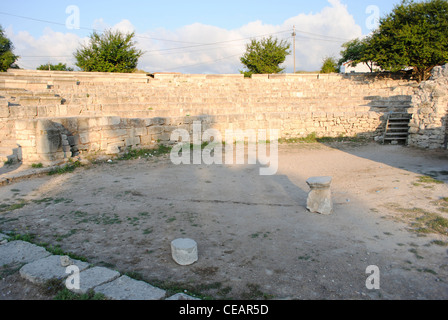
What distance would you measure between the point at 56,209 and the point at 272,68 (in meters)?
25.1

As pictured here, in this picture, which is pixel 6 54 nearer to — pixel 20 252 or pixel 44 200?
pixel 44 200

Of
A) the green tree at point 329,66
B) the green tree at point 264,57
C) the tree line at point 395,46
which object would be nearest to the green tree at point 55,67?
the tree line at point 395,46

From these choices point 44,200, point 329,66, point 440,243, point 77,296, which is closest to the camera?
point 77,296

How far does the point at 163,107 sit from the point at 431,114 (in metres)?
9.71

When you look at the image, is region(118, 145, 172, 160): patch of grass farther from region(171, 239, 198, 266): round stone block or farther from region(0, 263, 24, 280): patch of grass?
region(171, 239, 198, 266): round stone block

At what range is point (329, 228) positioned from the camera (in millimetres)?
4086

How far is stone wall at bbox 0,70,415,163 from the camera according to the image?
7645 mm

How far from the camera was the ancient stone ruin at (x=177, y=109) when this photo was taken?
7598 millimetres

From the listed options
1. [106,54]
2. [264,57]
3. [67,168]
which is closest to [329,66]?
[264,57]

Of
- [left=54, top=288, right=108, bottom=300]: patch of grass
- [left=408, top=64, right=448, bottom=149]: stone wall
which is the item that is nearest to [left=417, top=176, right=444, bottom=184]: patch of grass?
[left=408, top=64, right=448, bottom=149]: stone wall

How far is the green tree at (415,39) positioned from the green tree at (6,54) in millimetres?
25043

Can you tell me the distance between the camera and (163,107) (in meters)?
12.4
